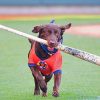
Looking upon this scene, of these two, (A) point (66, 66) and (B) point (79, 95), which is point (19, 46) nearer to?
(A) point (66, 66)

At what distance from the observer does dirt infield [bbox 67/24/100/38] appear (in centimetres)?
2640

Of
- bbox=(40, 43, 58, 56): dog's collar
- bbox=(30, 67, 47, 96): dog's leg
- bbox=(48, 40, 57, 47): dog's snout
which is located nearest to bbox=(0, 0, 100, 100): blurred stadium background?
bbox=(30, 67, 47, 96): dog's leg

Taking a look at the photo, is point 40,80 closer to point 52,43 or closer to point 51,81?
point 52,43

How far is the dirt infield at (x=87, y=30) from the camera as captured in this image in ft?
86.6

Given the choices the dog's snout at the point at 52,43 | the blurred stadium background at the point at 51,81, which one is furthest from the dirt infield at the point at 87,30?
the dog's snout at the point at 52,43

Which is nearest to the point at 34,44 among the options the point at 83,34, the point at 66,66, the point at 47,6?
the point at 66,66

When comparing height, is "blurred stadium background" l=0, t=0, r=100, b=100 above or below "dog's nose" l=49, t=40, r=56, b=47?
below

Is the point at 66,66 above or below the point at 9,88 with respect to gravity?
below

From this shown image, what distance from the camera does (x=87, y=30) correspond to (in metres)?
28.2

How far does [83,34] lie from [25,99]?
703 inches

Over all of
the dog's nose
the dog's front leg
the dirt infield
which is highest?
the dog's nose

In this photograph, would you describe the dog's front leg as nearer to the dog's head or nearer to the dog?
the dog

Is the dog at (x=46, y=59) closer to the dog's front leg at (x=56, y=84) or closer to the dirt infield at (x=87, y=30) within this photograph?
the dog's front leg at (x=56, y=84)

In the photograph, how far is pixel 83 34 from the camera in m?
26.1
